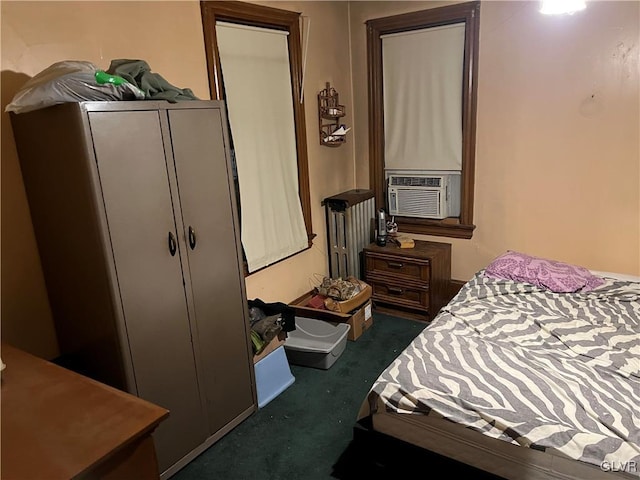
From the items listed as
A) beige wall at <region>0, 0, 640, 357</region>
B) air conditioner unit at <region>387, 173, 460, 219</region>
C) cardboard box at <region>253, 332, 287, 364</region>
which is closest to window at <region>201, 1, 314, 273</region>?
A: beige wall at <region>0, 0, 640, 357</region>

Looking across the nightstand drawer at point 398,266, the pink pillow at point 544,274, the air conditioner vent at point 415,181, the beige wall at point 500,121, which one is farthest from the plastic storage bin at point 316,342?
the air conditioner vent at point 415,181

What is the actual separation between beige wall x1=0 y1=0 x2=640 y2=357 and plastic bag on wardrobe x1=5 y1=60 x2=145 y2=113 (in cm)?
30

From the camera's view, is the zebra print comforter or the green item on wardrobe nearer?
the zebra print comforter

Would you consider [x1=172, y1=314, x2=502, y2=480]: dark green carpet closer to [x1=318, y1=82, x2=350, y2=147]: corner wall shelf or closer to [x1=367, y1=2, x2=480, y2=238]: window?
[x1=367, y1=2, x2=480, y2=238]: window

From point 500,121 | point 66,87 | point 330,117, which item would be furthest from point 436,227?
point 66,87

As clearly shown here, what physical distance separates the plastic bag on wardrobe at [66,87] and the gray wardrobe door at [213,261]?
260mm

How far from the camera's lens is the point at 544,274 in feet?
8.74

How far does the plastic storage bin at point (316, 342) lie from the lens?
2.79 m

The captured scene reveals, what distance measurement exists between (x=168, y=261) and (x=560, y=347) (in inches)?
68.7

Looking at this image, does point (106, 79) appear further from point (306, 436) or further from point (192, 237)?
point (306, 436)

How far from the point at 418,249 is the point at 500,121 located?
108 centimetres

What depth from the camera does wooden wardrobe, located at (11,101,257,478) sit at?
1.66m

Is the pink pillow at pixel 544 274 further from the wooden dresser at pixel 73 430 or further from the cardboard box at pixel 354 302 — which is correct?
the wooden dresser at pixel 73 430

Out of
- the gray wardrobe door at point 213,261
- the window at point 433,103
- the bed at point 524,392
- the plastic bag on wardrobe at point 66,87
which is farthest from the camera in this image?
the window at point 433,103
